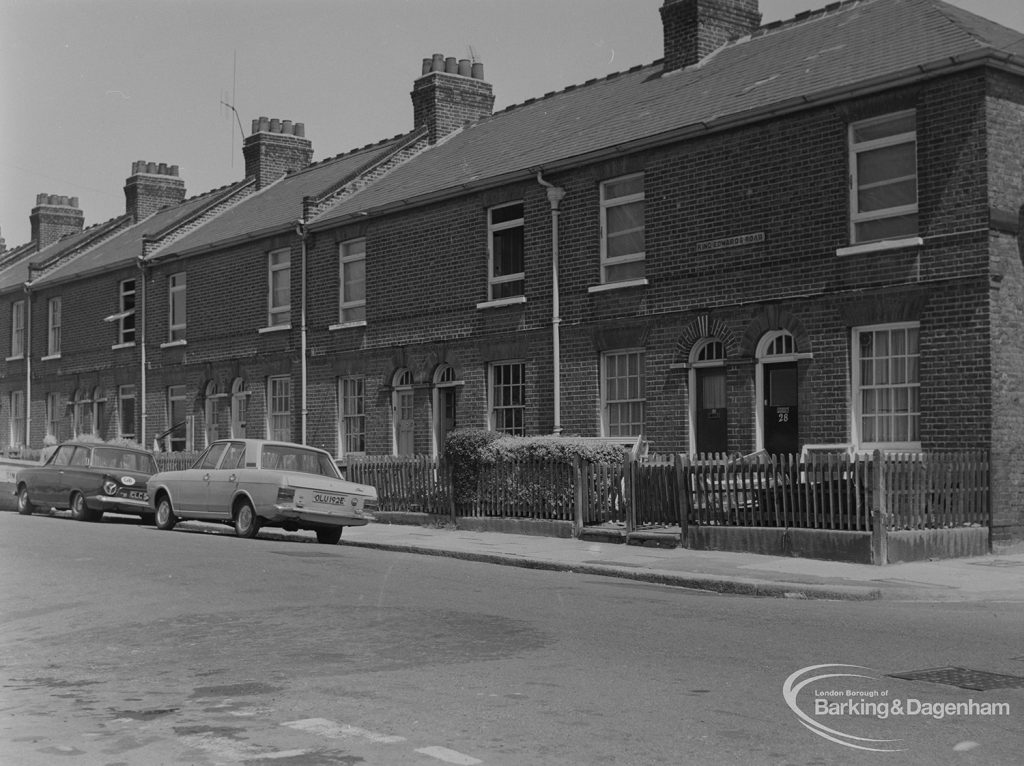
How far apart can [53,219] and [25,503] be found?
3140 centimetres

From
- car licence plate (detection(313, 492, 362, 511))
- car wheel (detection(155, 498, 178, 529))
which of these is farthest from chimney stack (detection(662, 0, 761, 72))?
car wheel (detection(155, 498, 178, 529))

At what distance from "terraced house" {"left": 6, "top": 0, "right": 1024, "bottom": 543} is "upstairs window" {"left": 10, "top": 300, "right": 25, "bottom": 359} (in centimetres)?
1049

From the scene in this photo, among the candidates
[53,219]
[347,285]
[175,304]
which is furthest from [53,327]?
[347,285]

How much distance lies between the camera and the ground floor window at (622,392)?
22.7 meters

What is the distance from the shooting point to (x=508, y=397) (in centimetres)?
2544

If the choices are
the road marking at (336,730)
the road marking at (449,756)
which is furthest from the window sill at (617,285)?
the road marking at (449,756)

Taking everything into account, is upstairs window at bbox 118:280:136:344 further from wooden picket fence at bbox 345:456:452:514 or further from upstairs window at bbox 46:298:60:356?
wooden picket fence at bbox 345:456:452:514

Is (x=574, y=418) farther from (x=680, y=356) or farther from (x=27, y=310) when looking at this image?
(x=27, y=310)

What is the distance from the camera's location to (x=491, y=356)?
25.5 meters

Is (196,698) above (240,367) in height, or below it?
below

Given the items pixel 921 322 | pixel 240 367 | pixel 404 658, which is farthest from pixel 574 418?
pixel 404 658

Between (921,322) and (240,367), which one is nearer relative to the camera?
(921,322)

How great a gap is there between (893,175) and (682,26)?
869cm

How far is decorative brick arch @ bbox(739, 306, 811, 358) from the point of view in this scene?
1973 cm
